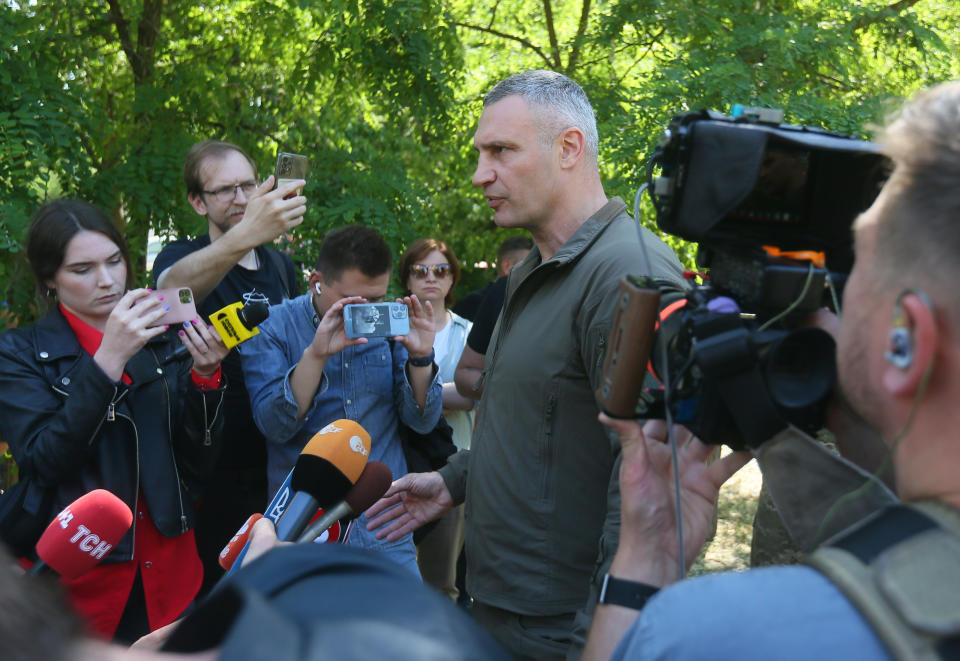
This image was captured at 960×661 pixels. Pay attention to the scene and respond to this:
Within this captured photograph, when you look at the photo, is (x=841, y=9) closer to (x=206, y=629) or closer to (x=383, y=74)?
(x=383, y=74)

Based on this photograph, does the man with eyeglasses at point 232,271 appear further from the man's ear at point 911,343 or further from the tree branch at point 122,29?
the man's ear at point 911,343

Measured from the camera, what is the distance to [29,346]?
3.07m

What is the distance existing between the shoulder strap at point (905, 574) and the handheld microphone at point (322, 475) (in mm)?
1161

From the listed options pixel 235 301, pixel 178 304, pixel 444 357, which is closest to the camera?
pixel 178 304

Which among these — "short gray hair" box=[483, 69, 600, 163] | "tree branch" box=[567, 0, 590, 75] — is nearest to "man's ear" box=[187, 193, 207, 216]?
"short gray hair" box=[483, 69, 600, 163]

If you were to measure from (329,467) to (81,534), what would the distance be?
783mm

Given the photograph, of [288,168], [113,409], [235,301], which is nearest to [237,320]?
[113,409]

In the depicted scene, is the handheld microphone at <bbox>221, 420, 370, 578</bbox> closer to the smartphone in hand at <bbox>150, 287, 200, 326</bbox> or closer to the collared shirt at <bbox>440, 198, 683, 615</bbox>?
the collared shirt at <bbox>440, 198, 683, 615</bbox>

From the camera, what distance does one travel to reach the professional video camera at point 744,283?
1365 mm

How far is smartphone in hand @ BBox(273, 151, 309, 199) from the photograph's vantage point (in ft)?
12.1

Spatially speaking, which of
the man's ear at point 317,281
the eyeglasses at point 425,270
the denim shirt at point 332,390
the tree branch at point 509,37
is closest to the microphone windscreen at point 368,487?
the denim shirt at point 332,390

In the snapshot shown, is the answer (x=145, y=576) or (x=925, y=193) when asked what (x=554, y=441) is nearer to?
(x=925, y=193)

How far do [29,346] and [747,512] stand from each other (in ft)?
19.7

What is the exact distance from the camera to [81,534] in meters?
2.26
